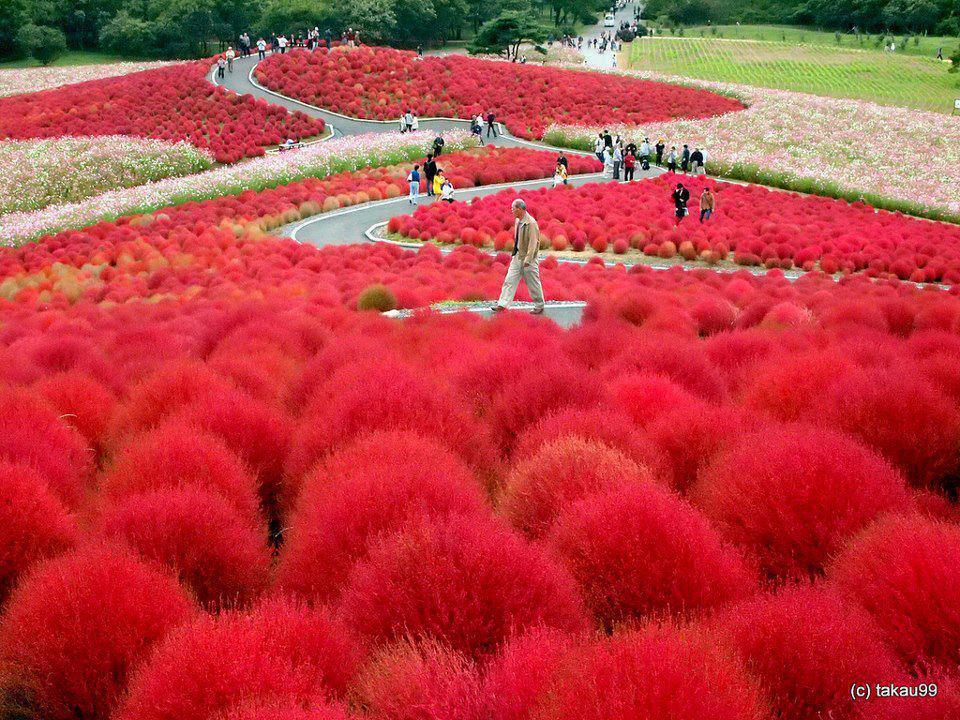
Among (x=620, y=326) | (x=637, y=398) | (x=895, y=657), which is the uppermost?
(x=895, y=657)

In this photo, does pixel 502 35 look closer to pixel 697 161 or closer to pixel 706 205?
pixel 697 161

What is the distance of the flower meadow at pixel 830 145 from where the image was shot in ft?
114

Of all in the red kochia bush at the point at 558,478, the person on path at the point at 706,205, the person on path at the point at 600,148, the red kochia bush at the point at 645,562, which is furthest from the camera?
the person on path at the point at 600,148

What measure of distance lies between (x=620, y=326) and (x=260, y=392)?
4.39m

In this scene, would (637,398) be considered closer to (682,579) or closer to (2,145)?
(682,579)

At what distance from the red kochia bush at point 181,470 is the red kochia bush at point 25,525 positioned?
0.34 metres

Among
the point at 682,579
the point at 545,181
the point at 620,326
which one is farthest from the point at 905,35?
the point at 682,579

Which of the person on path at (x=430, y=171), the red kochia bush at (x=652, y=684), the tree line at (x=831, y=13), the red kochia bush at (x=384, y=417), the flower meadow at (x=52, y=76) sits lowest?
the person on path at (x=430, y=171)

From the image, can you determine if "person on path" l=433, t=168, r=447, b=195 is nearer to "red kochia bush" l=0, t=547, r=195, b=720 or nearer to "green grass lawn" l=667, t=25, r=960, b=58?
"red kochia bush" l=0, t=547, r=195, b=720

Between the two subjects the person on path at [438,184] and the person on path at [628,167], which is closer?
the person on path at [438,184]

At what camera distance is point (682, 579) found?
357 cm

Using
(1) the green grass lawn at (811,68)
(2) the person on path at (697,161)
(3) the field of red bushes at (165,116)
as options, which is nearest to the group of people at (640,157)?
(2) the person on path at (697,161)

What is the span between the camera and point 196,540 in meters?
4.11

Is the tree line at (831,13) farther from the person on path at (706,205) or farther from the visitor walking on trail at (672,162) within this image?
the person on path at (706,205)
